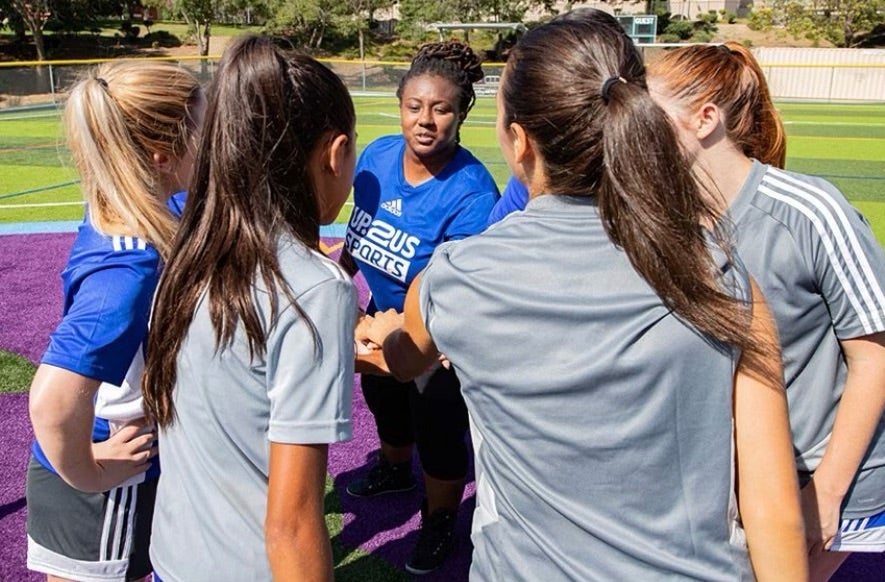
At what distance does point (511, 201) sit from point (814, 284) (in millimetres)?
1280

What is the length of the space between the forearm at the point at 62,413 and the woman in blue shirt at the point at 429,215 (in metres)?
1.60

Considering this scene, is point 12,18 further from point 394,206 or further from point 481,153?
point 394,206

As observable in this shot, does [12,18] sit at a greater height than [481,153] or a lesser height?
greater

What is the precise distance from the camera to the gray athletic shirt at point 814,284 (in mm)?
1798

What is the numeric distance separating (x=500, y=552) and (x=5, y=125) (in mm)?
22140

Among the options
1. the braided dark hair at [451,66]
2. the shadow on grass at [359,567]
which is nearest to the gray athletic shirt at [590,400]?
the shadow on grass at [359,567]

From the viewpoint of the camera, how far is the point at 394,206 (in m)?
3.33

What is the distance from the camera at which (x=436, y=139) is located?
3.27 meters

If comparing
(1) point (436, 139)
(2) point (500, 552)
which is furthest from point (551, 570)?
(1) point (436, 139)

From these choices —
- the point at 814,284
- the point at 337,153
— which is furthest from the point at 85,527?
the point at 814,284

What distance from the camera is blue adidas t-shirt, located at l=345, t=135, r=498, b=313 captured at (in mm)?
3207

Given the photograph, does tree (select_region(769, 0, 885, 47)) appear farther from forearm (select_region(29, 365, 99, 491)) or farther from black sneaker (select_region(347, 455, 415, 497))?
forearm (select_region(29, 365, 99, 491))

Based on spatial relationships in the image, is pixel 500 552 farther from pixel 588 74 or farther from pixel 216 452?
pixel 588 74

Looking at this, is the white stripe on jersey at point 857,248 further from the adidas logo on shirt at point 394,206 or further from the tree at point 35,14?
the tree at point 35,14
